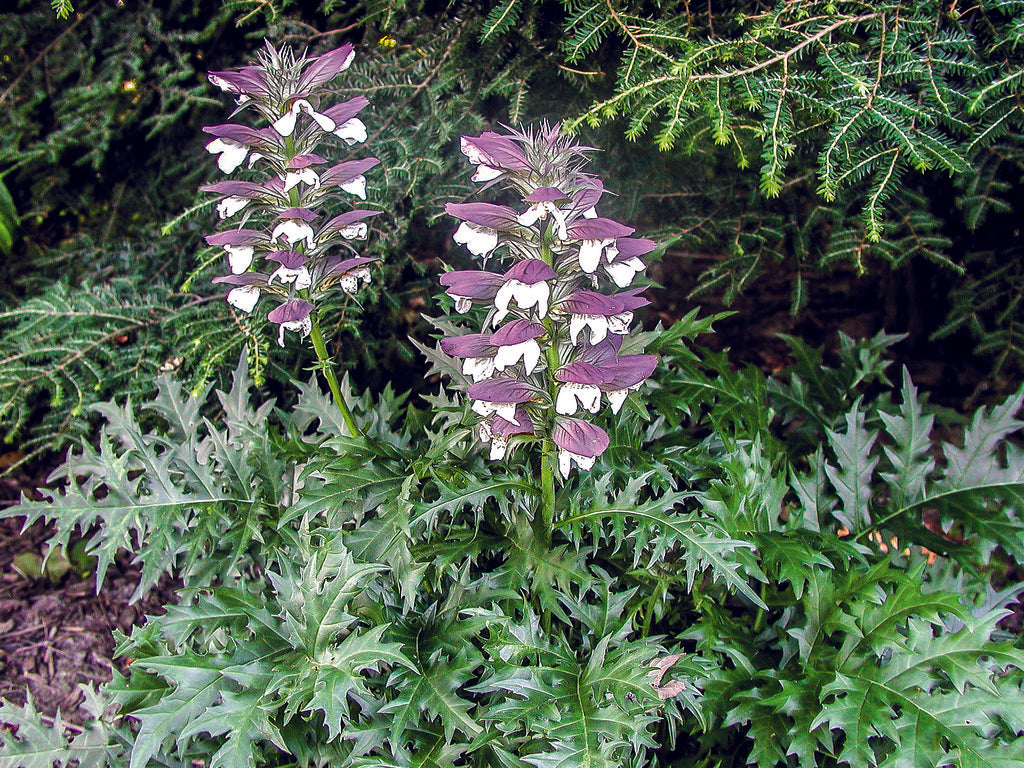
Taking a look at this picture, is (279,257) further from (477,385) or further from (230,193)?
(477,385)

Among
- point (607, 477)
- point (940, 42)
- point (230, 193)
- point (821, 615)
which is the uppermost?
point (940, 42)

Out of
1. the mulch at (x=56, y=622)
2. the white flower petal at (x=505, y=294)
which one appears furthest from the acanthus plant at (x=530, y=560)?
the mulch at (x=56, y=622)

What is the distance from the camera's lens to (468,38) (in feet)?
8.88

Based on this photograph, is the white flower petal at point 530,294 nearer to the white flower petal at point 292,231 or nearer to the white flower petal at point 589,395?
the white flower petal at point 589,395

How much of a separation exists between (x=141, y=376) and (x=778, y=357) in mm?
3080

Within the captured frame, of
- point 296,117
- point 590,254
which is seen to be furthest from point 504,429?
point 296,117

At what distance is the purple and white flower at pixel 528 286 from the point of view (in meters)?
1.45

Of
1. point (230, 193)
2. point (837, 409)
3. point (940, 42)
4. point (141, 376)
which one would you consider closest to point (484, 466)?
point (230, 193)

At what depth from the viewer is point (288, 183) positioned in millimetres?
1674

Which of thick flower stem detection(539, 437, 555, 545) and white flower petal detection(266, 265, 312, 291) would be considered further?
thick flower stem detection(539, 437, 555, 545)

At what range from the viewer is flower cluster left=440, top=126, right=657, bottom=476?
4.89 ft

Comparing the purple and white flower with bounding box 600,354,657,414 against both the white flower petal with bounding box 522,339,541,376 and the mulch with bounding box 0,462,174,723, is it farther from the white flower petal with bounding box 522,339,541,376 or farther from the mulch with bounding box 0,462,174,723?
the mulch with bounding box 0,462,174,723

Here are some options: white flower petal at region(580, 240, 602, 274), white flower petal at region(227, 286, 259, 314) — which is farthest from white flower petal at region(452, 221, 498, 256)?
white flower petal at region(227, 286, 259, 314)

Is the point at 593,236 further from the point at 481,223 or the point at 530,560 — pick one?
the point at 530,560
